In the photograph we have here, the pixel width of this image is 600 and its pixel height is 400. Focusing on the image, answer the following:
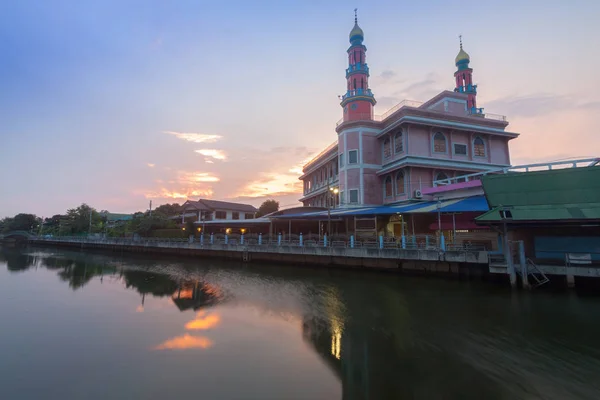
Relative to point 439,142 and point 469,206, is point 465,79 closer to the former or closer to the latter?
point 439,142

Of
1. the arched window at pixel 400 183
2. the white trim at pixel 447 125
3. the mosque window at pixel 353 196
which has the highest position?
the white trim at pixel 447 125

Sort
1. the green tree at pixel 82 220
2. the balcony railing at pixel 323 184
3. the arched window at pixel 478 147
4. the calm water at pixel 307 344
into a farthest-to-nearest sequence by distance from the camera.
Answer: the green tree at pixel 82 220, the balcony railing at pixel 323 184, the arched window at pixel 478 147, the calm water at pixel 307 344

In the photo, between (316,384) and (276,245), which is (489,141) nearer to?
(276,245)

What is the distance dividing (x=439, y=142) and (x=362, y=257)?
14988 millimetres

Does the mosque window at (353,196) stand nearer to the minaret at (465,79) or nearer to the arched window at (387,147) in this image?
the arched window at (387,147)

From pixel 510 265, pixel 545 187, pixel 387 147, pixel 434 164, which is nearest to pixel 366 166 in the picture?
pixel 387 147

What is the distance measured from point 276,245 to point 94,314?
44.5 ft

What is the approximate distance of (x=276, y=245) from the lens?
24.4 m

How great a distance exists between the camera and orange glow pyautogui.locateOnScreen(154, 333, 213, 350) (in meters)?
8.92

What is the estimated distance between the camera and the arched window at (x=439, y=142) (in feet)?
90.6

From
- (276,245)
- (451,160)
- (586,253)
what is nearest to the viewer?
(586,253)

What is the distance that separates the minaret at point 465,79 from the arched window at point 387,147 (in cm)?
1665

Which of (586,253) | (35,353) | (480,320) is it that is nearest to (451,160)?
(586,253)

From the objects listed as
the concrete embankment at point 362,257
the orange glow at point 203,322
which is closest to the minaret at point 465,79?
the concrete embankment at point 362,257
